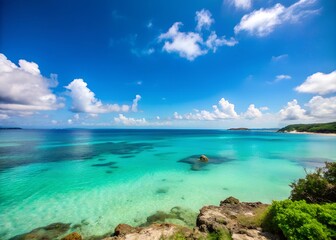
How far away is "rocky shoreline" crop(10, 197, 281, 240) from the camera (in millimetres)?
8668

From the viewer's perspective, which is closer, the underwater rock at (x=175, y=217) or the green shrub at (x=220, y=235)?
the green shrub at (x=220, y=235)

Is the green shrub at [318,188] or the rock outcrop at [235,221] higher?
the green shrub at [318,188]

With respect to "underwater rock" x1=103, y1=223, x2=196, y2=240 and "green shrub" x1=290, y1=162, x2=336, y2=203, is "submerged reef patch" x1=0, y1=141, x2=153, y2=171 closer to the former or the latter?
"underwater rock" x1=103, y1=223, x2=196, y2=240

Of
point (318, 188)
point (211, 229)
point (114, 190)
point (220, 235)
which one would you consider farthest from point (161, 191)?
point (318, 188)

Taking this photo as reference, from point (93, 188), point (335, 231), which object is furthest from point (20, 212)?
point (335, 231)

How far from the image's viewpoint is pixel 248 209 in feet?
41.8

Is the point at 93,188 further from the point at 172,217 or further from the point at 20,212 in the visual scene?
the point at 172,217

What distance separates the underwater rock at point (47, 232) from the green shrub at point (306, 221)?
1376 centimetres

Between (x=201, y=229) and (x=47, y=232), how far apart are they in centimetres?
1089

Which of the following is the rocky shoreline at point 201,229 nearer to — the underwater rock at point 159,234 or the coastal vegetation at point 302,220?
the underwater rock at point 159,234

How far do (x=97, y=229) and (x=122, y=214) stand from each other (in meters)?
2.49

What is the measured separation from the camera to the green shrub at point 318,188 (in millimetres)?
10641

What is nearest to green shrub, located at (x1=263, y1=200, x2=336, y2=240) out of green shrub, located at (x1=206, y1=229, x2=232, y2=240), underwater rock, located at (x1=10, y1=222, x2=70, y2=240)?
green shrub, located at (x1=206, y1=229, x2=232, y2=240)

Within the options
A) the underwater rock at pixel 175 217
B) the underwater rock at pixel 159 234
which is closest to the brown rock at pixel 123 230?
the underwater rock at pixel 159 234
